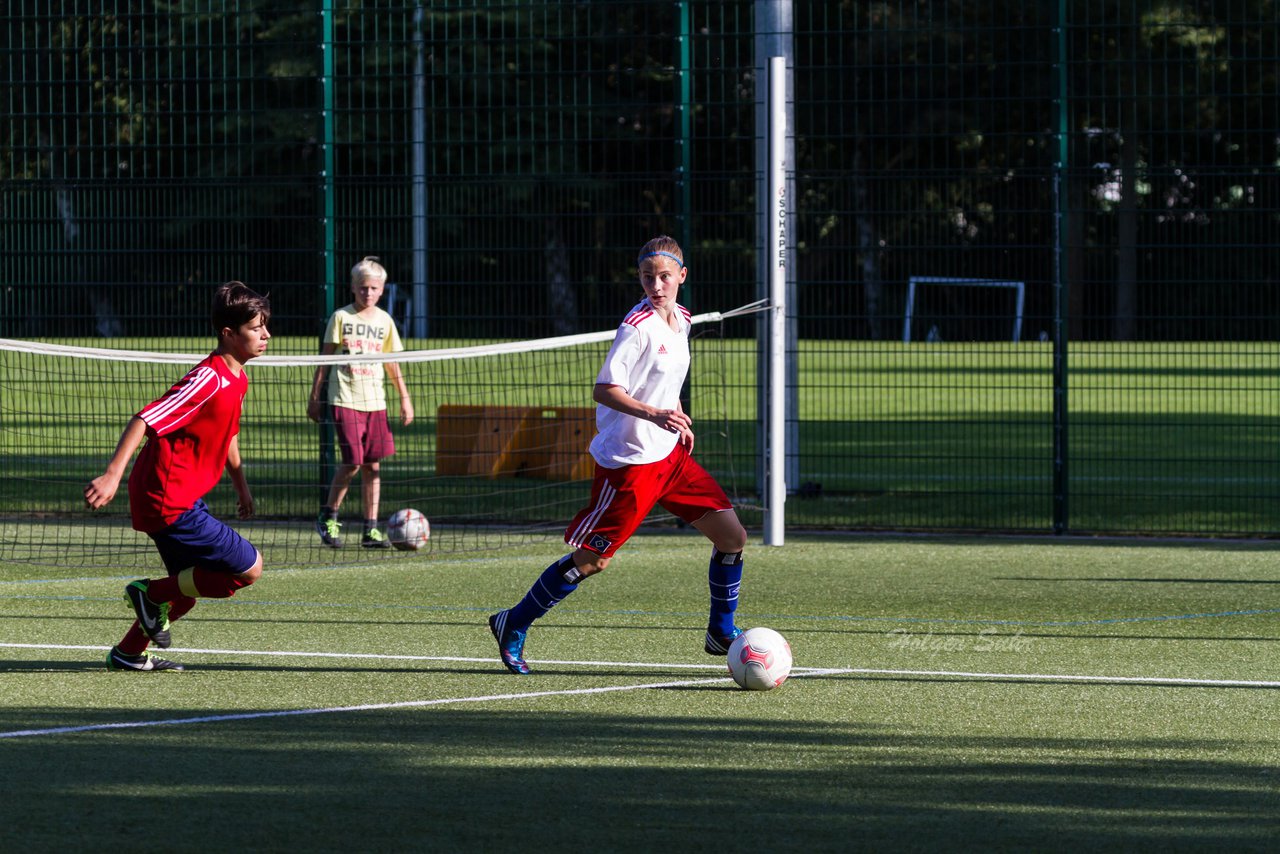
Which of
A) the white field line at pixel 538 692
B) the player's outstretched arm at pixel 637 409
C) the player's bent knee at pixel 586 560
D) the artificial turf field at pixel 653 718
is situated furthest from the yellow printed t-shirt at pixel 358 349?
the player's outstretched arm at pixel 637 409

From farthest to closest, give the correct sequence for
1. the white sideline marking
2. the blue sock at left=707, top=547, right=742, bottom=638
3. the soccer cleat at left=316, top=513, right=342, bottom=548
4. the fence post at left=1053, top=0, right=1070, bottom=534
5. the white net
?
1. the fence post at left=1053, top=0, right=1070, bottom=534
2. the soccer cleat at left=316, top=513, right=342, bottom=548
3. the white net
4. the blue sock at left=707, top=547, right=742, bottom=638
5. the white sideline marking

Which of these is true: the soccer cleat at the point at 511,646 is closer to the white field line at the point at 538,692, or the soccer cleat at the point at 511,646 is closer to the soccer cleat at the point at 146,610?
the white field line at the point at 538,692


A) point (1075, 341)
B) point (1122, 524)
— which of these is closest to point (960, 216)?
Result: point (1075, 341)

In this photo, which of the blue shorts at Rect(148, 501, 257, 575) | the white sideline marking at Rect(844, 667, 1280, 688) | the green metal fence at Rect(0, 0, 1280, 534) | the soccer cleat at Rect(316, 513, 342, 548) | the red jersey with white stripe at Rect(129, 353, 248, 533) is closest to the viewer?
the red jersey with white stripe at Rect(129, 353, 248, 533)

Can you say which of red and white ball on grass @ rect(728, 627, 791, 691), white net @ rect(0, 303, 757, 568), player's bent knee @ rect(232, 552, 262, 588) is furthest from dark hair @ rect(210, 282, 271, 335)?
white net @ rect(0, 303, 757, 568)

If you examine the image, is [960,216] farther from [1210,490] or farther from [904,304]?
[1210,490]

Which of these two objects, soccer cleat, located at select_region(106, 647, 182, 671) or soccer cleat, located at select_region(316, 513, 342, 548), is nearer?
soccer cleat, located at select_region(106, 647, 182, 671)

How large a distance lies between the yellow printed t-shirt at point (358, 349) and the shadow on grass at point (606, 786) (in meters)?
5.26

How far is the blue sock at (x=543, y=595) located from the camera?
7.60 metres

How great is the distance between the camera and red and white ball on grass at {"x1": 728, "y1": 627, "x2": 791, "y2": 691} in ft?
23.9

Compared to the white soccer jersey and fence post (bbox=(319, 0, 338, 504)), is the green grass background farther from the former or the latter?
the white soccer jersey

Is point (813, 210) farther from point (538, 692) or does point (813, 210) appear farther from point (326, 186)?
point (538, 692)

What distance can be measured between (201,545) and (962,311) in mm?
7654

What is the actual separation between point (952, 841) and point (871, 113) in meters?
9.63
